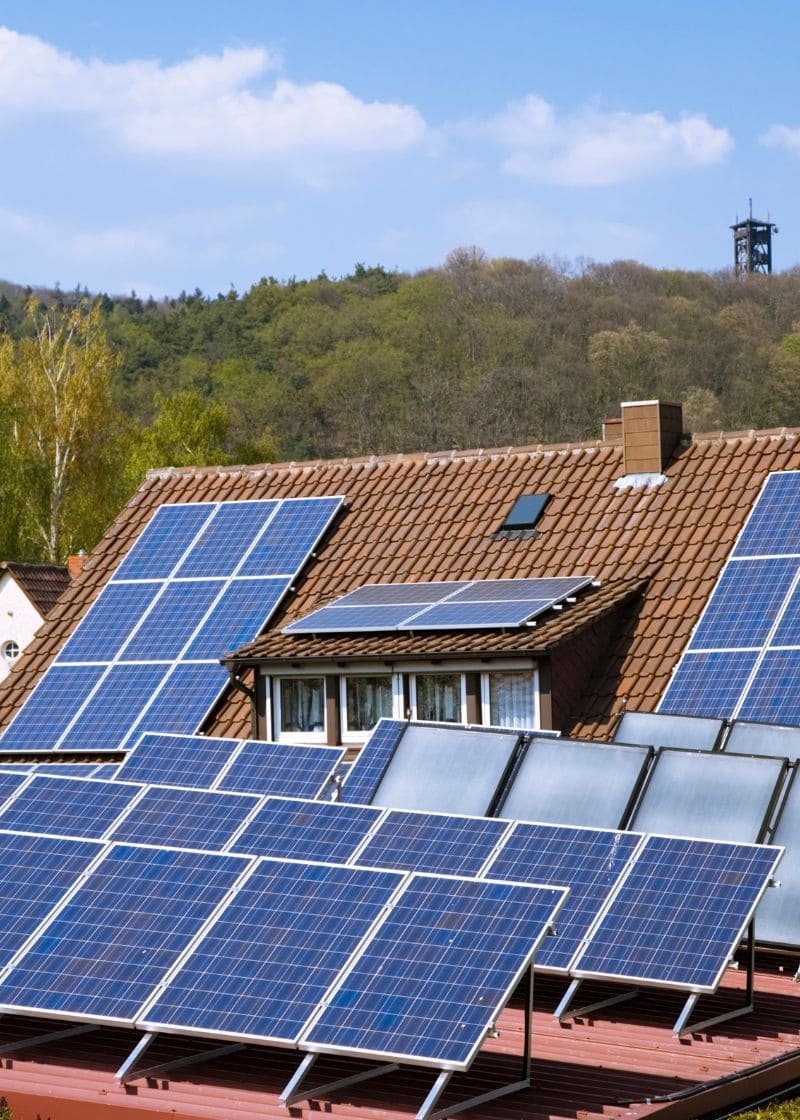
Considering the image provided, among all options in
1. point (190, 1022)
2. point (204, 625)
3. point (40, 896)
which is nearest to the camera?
point (190, 1022)

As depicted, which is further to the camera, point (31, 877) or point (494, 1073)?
point (31, 877)

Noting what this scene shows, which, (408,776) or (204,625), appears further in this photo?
(204,625)

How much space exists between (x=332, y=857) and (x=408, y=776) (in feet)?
8.82

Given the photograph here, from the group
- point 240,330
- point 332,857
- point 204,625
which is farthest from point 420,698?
point 240,330

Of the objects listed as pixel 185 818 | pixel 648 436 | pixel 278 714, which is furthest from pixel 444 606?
pixel 185 818

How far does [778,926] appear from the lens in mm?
14156

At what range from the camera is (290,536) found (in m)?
27.3

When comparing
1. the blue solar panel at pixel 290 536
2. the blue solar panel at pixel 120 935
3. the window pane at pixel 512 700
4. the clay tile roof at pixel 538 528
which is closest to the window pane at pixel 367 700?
the clay tile roof at pixel 538 528

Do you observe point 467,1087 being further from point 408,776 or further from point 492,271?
point 492,271

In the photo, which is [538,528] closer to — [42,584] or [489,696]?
[489,696]

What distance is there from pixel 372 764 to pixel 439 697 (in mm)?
6489

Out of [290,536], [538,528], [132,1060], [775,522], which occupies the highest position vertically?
[290,536]

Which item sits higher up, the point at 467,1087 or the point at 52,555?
the point at 52,555

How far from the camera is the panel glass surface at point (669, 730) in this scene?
17359mm
